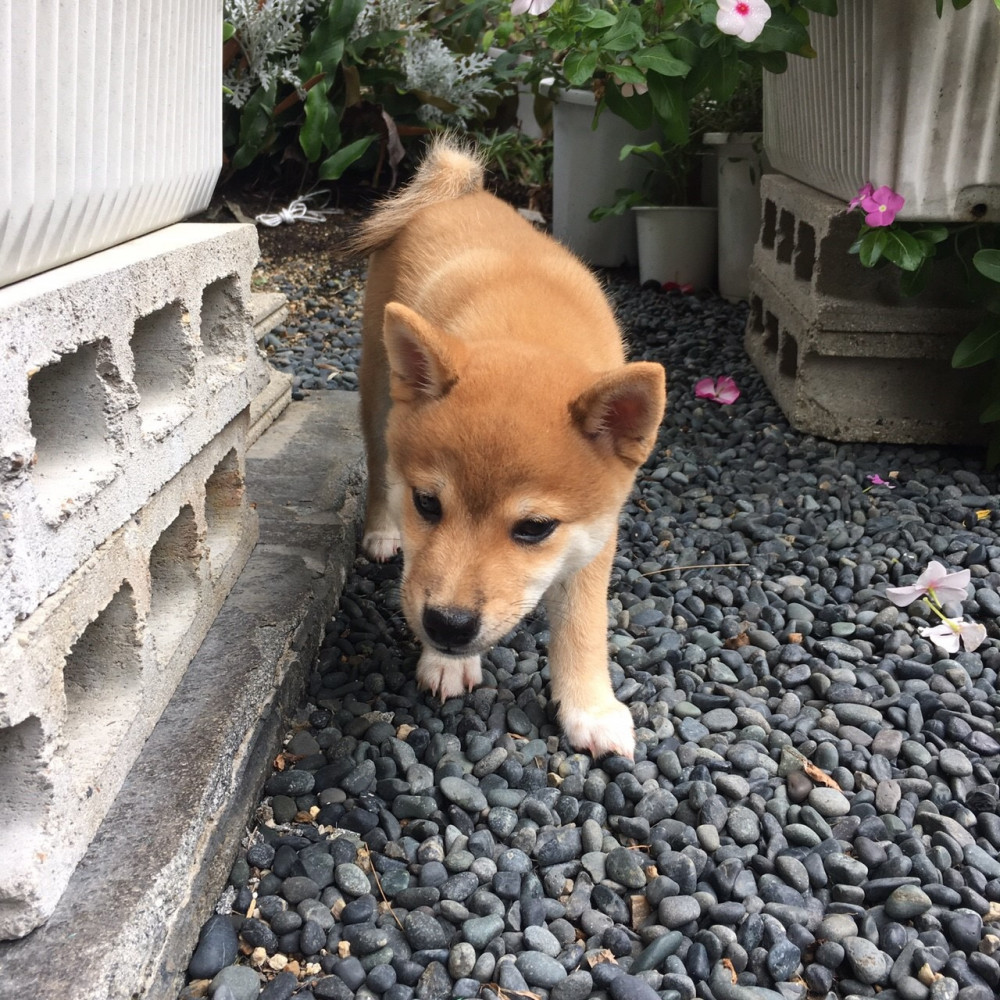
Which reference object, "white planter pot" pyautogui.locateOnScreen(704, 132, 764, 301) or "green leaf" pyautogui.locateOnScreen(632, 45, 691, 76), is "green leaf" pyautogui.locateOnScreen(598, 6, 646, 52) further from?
"white planter pot" pyautogui.locateOnScreen(704, 132, 764, 301)

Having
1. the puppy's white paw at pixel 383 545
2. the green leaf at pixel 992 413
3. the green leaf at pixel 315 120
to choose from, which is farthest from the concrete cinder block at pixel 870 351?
the green leaf at pixel 315 120

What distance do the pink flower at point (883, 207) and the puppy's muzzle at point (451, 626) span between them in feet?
7.29

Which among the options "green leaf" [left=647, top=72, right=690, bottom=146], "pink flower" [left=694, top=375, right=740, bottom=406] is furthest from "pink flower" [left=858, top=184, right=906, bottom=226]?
"pink flower" [left=694, top=375, right=740, bottom=406]

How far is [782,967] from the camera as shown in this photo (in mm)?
1672

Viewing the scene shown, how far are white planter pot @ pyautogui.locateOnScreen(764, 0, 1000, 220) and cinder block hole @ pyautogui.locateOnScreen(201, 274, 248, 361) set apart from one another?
7.40ft

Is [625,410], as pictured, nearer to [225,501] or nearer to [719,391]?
[225,501]

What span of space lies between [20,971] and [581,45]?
127 inches

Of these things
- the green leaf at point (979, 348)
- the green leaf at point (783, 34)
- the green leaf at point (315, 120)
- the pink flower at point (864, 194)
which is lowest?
the green leaf at point (979, 348)

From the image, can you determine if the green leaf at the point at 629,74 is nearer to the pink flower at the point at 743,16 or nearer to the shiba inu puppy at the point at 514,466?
the pink flower at the point at 743,16

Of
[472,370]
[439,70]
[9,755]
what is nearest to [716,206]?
[439,70]

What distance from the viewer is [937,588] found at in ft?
8.86

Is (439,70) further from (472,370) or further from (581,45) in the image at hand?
(472,370)

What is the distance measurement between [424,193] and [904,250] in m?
1.65

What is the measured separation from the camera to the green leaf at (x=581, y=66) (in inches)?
124
